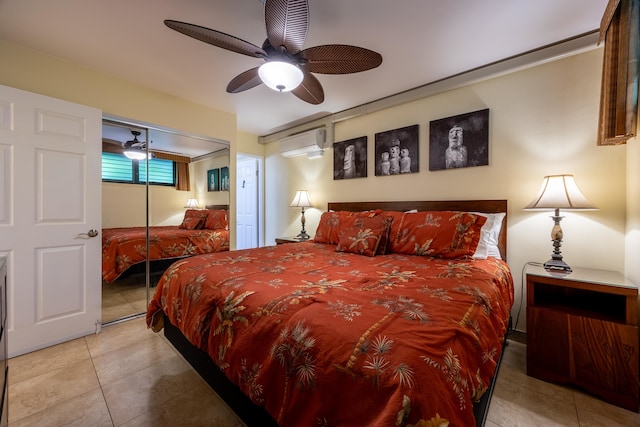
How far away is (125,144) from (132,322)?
1777 millimetres

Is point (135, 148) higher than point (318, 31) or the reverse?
the reverse

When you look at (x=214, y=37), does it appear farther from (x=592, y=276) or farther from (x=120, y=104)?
(x=592, y=276)

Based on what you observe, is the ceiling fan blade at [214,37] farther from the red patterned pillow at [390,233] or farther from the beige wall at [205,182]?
the beige wall at [205,182]

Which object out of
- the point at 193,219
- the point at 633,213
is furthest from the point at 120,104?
the point at 633,213

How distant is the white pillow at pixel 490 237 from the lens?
81.9 inches

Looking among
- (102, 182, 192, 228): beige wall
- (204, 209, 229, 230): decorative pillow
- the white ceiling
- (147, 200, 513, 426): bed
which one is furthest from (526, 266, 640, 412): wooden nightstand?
(102, 182, 192, 228): beige wall

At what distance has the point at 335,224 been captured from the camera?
289cm

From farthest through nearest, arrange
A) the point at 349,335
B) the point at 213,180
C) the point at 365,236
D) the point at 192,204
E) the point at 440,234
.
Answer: the point at 213,180, the point at 192,204, the point at 365,236, the point at 440,234, the point at 349,335

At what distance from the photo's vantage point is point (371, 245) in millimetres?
2281

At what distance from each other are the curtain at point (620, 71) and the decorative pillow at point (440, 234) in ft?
2.99

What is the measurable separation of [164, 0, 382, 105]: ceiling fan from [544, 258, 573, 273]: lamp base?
186cm

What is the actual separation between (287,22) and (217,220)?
2.60 m

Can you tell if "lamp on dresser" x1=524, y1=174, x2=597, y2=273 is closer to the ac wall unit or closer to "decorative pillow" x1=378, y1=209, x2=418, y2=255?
"decorative pillow" x1=378, y1=209, x2=418, y2=255

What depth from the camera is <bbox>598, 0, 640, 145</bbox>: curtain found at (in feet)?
4.78
